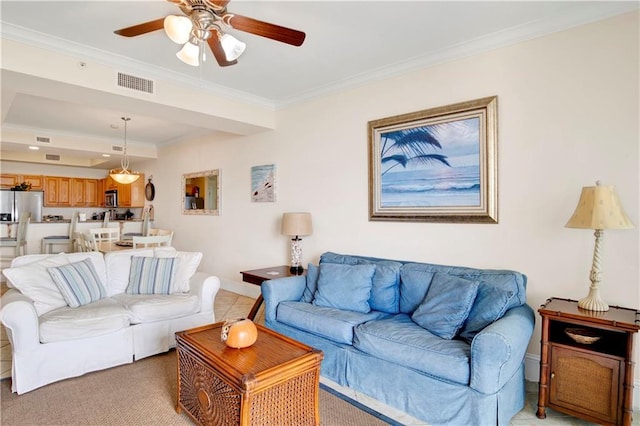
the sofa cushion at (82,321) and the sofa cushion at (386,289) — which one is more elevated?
the sofa cushion at (386,289)

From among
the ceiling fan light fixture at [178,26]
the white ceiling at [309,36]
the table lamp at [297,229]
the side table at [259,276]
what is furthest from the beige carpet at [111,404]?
the white ceiling at [309,36]

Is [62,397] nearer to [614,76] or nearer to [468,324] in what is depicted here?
[468,324]

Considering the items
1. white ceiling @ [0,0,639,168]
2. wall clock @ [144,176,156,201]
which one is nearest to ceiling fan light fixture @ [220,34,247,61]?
white ceiling @ [0,0,639,168]

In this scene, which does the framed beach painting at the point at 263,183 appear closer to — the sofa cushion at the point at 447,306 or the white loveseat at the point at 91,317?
the white loveseat at the point at 91,317

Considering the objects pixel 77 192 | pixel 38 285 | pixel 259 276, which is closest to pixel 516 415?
pixel 259 276

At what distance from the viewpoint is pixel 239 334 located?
205 cm

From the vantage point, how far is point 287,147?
Answer: 4566mm

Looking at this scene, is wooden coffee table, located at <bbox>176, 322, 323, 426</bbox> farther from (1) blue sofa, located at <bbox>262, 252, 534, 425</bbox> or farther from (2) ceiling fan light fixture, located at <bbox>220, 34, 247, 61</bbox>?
(2) ceiling fan light fixture, located at <bbox>220, 34, 247, 61</bbox>

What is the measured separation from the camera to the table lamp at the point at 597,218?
2105 millimetres

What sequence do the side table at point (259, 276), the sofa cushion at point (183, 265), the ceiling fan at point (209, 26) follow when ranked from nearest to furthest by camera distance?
the ceiling fan at point (209, 26) < the sofa cushion at point (183, 265) < the side table at point (259, 276)

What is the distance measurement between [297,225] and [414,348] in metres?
2.08

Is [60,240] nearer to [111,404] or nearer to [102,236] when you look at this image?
[102,236]

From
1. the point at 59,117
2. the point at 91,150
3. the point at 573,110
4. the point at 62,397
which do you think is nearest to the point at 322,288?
the point at 62,397

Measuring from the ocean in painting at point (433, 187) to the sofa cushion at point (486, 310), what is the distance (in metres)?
0.86
